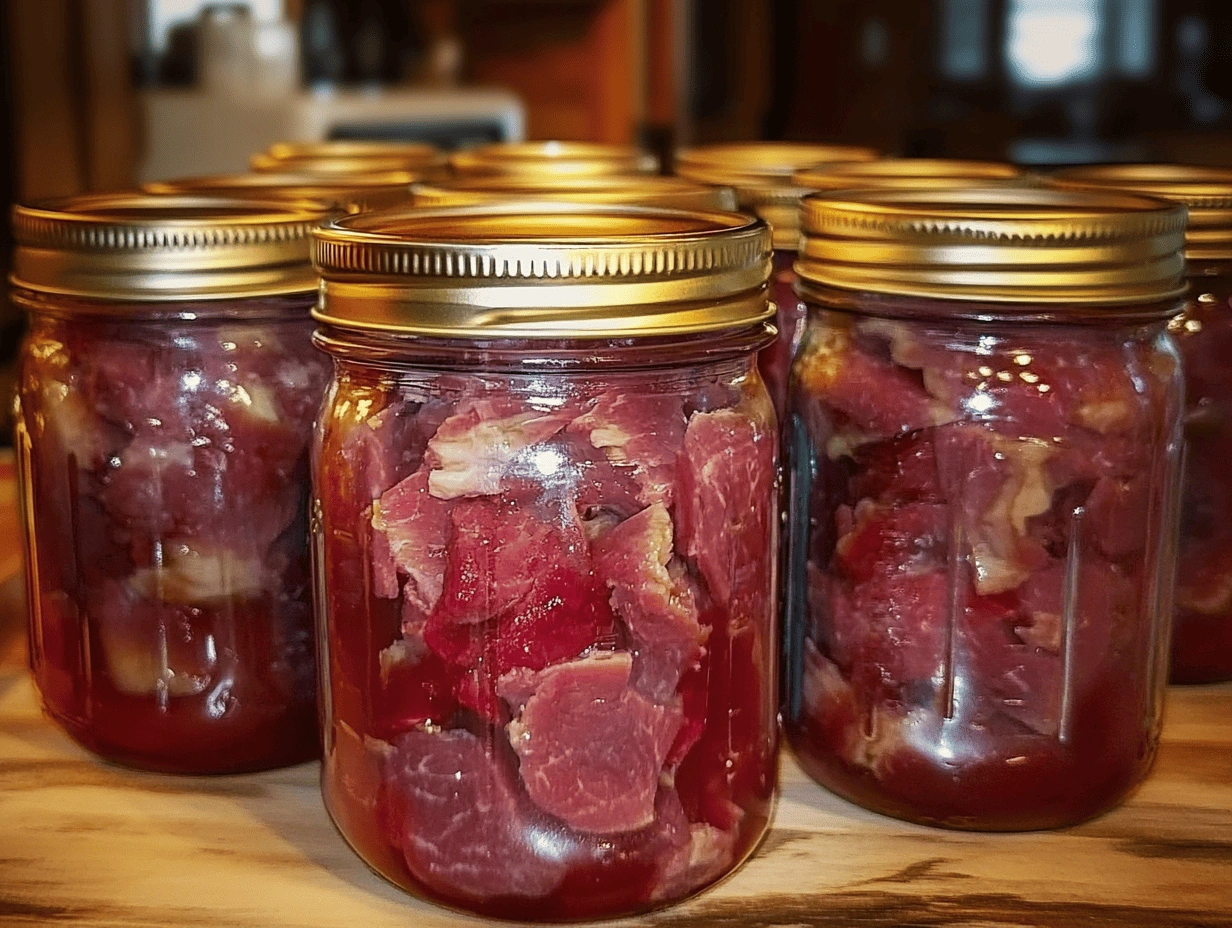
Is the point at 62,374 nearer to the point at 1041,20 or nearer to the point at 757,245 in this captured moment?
the point at 757,245

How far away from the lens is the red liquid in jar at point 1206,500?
0.87m

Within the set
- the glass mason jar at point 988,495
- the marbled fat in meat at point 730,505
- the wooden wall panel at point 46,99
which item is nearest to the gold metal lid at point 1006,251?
the glass mason jar at point 988,495

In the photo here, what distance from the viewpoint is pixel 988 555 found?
0.71 m

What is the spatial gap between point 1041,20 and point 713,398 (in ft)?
5.69

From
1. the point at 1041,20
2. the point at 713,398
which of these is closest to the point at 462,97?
the point at 1041,20

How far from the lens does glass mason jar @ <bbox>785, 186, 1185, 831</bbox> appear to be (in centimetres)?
69

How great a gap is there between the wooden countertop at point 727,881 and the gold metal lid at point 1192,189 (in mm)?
311

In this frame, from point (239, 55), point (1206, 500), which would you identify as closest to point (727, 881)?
point (1206, 500)

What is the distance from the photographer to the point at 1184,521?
0.91 m

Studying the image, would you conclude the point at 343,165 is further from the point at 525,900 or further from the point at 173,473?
the point at 525,900

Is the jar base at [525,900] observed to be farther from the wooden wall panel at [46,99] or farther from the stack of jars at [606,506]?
the wooden wall panel at [46,99]

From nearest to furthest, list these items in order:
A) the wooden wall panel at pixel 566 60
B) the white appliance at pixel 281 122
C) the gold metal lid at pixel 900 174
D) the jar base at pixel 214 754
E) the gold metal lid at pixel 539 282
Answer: the gold metal lid at pixel 539 282 < the jar base at pixel 214 754 < the gold metal lid at pixel 900 174 < the white appliance at pixel 281 122 < the wooden wall panel at pixel 566 60

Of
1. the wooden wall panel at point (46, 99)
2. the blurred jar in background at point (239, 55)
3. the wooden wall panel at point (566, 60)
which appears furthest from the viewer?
the wooden wall panel at point (566, 60)

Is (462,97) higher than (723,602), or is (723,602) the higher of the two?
(462,97)
